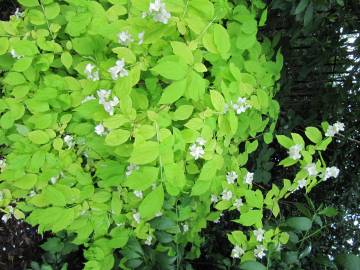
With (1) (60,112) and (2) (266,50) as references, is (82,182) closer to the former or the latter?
(1) (60,112)

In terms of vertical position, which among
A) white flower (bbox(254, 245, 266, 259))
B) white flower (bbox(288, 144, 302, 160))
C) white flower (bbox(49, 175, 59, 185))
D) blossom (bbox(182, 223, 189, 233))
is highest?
white flower (bbox(288, 144, 302, 160))

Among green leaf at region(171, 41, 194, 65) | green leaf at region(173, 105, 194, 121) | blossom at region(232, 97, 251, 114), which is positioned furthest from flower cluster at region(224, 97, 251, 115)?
green leaf at region(171, 41, 194, 65)

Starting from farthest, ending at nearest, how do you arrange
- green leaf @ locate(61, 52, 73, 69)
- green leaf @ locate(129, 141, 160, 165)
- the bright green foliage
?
green leaf @ locate(61, 52, 73, 69), the bright green foliage, green leaf @ locate(129, 141, 160, 165)

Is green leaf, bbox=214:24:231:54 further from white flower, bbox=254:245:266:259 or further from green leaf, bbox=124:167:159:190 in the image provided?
white flower, bbox=254:245:266:259

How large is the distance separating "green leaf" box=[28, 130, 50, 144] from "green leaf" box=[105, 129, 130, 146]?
14.6 inches

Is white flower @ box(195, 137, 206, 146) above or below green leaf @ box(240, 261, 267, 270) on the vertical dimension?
above

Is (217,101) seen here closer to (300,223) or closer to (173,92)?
(173,92)

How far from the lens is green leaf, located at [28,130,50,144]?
3.85 ft

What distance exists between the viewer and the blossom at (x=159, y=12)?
2.77 feet

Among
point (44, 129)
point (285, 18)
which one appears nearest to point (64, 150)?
point (44, 129)

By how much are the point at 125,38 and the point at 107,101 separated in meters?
0.17

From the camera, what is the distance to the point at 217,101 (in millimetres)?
1012

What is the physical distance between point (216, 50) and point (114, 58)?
31 centimetres

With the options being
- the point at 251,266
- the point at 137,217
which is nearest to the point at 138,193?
the point at 137,217
